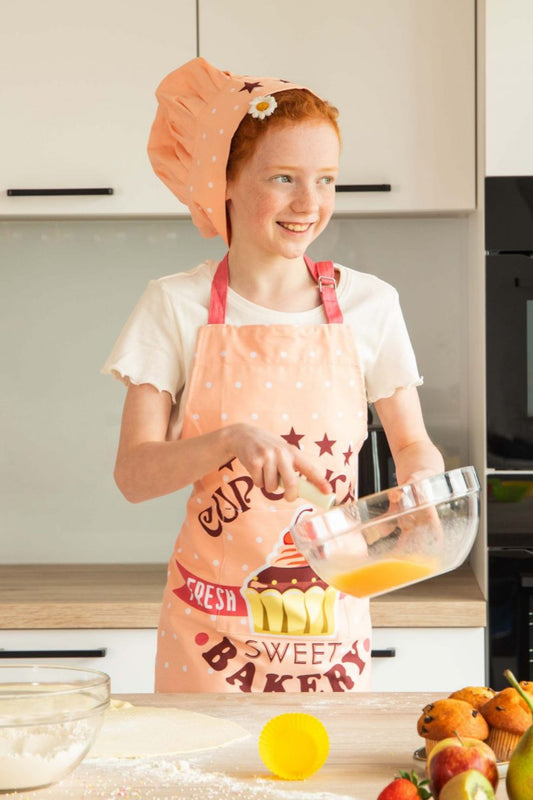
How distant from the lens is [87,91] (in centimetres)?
216

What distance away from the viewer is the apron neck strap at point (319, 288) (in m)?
1.42

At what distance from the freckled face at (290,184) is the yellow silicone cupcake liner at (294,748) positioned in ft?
2.14

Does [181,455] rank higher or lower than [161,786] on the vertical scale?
higher

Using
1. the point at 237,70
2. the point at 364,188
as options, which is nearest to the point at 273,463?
the point at 364,188

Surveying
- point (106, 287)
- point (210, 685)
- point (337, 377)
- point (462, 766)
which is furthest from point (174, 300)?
point (106, 287)

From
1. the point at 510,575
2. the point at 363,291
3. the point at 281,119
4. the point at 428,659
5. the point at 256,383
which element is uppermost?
the point at 281,119

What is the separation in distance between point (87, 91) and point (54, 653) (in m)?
1.13

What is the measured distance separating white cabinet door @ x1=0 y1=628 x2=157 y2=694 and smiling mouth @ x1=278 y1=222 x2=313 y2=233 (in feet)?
3.15

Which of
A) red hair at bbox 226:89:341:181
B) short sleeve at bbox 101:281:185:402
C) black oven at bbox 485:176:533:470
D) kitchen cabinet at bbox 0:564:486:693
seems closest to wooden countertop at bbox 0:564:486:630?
kitchen cabinet at bbox 0:564:486:693

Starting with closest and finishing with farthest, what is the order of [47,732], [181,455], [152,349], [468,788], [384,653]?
1. [468,788]
2. [47,732]
3. [181,455]
4. [152,349]
5. [384,653]

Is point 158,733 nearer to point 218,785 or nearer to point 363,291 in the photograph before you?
point 218,785

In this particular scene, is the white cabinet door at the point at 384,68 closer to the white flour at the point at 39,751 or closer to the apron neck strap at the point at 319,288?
the apron neck strap at the point at 319,288

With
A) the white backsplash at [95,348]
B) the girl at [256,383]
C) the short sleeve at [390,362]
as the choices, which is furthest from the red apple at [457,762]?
the white backsplash at [95,348]

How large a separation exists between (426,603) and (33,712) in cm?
118
